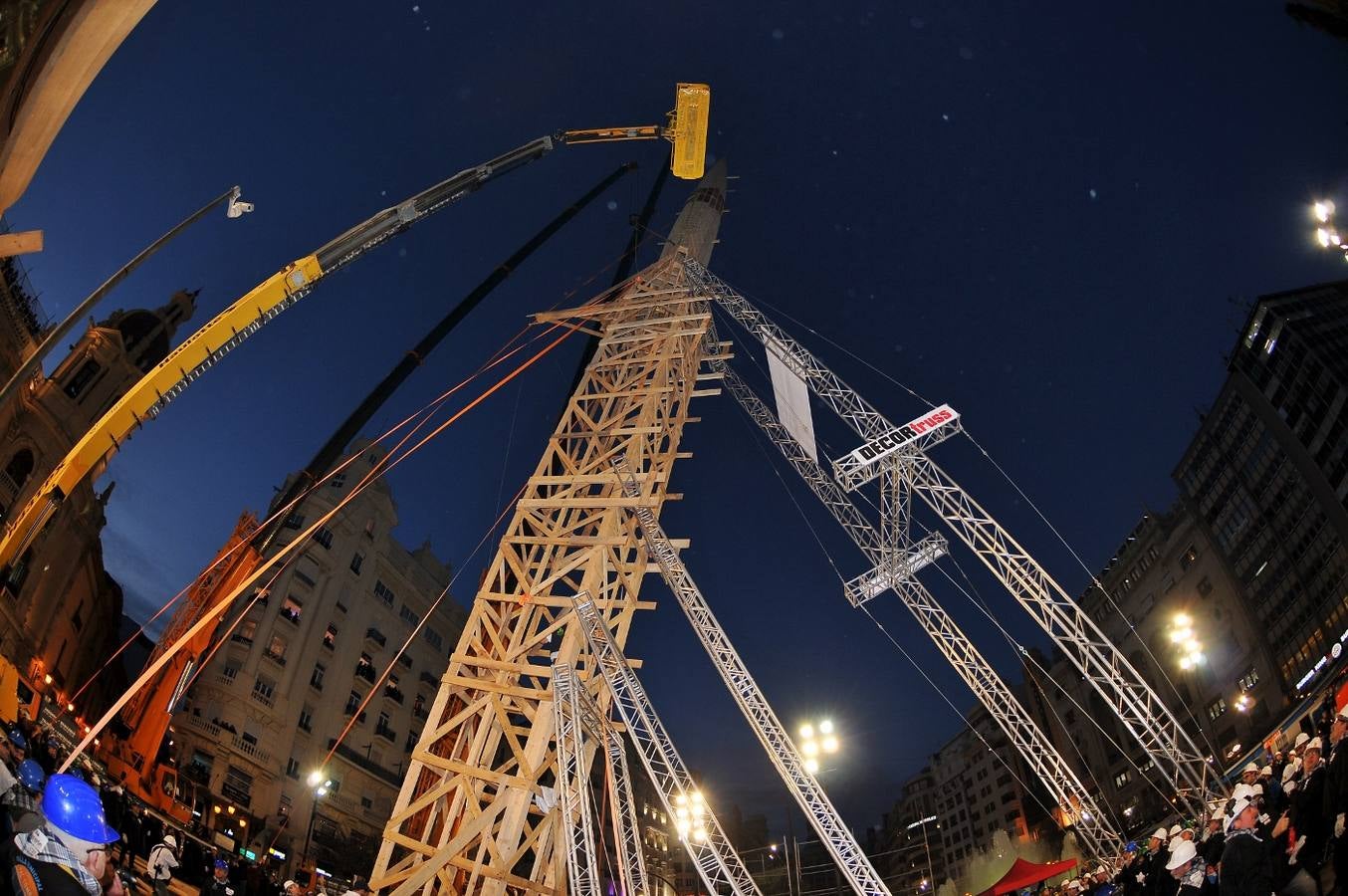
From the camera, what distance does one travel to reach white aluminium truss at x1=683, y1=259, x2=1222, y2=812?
52.2 feet

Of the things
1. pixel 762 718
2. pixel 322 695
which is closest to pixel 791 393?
pixel 762 718

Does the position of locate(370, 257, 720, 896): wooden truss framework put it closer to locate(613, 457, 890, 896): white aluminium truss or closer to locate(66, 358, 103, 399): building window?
locate(613, 457, 890, 896): white aluminium truss

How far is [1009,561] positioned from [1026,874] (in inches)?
653

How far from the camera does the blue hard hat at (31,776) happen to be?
550 cm

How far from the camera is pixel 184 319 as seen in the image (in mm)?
41344

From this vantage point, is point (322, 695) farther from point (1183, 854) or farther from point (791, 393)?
point (1183, 854)

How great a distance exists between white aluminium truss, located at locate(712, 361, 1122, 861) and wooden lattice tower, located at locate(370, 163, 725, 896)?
13.1ft

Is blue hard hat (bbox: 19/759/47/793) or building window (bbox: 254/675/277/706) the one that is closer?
blue hard hat (bbox: 19/759/47/793)

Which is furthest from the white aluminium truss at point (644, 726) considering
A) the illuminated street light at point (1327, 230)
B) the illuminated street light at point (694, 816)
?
the illuminated street light at point (1327, 230)

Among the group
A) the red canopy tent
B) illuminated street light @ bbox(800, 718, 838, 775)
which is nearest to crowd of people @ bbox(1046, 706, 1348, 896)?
illuminated street light @ bbox(800, 718, 838, 775)

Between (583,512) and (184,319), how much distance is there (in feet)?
122

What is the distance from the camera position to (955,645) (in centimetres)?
2470

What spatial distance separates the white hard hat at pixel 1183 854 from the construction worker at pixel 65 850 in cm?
1068

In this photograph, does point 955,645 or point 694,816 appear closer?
point 694,816
